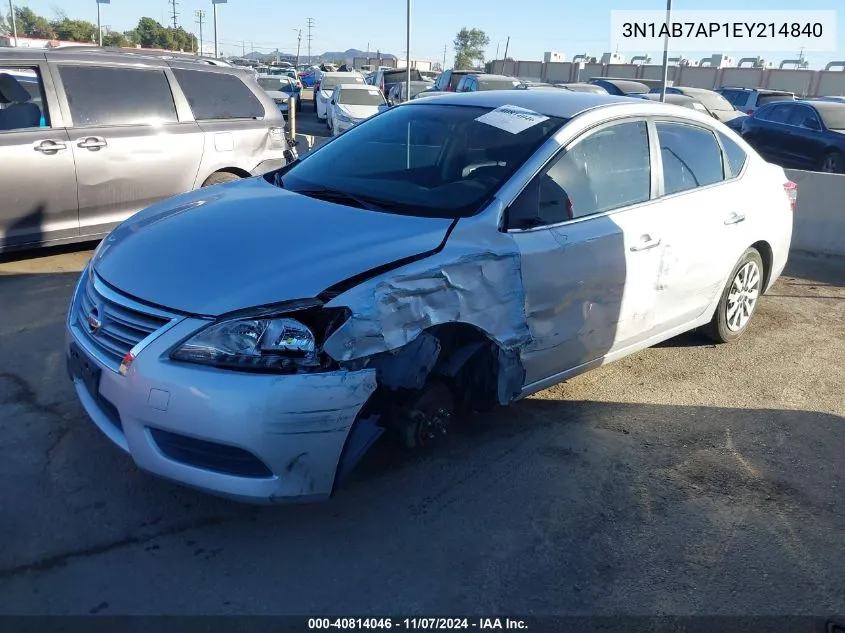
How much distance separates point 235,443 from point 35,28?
269 ft

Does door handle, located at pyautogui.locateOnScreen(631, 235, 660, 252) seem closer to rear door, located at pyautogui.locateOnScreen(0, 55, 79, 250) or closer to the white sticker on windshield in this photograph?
the white sticker on windshield

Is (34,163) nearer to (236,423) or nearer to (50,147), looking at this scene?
(50,147)

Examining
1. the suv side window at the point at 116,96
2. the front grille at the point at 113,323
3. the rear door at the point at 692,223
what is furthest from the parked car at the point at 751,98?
the front grille at the point at 113,323

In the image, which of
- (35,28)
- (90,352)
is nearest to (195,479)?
(90,352)

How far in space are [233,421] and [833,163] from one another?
543 inches

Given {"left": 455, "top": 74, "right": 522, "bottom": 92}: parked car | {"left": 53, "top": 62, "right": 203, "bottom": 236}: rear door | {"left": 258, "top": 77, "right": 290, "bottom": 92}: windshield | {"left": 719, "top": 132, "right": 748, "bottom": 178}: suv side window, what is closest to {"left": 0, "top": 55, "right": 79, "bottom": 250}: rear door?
{"left": 53, "top": 62, "right": 203, "bottom": 236}: rear door

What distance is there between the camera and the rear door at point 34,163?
5.71 m

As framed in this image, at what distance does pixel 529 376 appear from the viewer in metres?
3.54

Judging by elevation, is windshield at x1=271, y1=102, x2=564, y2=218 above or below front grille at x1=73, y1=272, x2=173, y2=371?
above

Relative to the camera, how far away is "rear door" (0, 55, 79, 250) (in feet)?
18.7

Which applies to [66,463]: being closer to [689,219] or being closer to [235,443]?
[235,443]

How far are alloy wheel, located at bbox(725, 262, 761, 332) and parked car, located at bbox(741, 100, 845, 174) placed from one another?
9.63 metres

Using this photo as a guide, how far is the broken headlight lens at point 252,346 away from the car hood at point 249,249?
0.08 metres

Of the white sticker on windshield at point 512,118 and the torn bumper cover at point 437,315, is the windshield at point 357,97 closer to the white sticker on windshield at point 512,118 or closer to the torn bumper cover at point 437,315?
the white sticker on windshield at point 512,118
